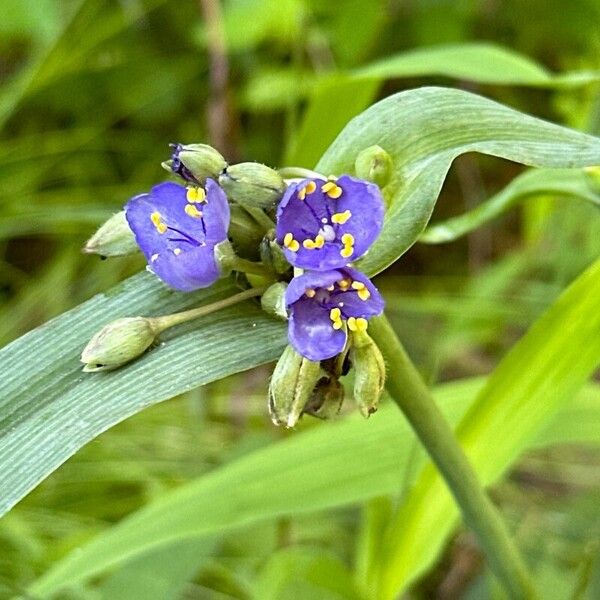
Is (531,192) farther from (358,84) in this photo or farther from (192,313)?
(192,313)

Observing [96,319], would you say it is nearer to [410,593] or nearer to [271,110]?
[410,593]

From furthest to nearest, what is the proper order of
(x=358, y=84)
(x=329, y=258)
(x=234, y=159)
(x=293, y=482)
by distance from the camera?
(x=234, y=159), (x=358, y=84), (x=293, y=482), (x=329, y=258)

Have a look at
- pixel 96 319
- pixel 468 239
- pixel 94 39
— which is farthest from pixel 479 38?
pixel 96 319

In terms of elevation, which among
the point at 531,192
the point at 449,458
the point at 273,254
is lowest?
the point at 449,458

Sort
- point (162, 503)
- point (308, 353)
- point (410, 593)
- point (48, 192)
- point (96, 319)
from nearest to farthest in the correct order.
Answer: point (308, 353), point (96, 319), point (162, 503), point (410, 593), point (48, 192)

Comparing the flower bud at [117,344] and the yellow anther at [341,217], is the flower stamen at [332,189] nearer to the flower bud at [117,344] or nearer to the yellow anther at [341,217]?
the yellow anther at [341,217]

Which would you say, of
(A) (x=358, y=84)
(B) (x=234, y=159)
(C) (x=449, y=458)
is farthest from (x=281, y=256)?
(B) (x=234, y=159)

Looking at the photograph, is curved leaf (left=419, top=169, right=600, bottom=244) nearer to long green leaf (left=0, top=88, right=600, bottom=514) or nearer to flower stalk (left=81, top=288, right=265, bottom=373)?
long green leaf (left=0, top=88, right=600, bottom=514)
